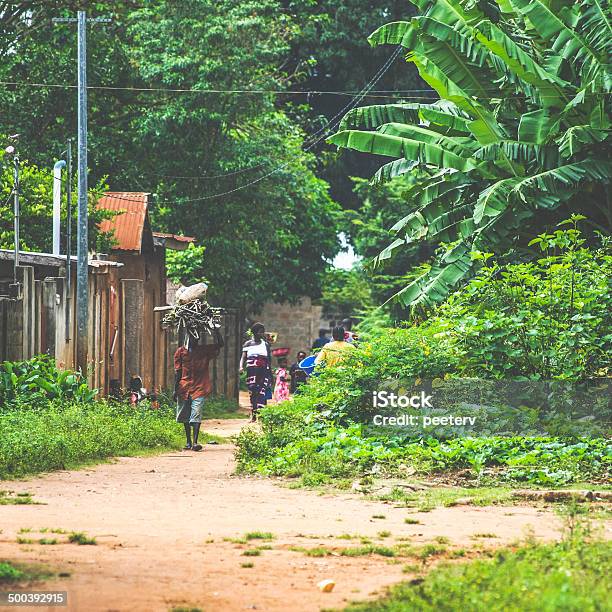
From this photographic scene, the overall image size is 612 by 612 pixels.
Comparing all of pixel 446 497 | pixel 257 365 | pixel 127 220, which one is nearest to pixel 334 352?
pixel 257 365

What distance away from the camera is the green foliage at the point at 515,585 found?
16.5ft

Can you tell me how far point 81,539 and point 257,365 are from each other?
13.4 m

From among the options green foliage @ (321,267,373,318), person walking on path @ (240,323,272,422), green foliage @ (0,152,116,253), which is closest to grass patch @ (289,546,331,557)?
person walking on path @ (240,323,272,422)

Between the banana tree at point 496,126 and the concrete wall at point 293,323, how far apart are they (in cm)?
2615

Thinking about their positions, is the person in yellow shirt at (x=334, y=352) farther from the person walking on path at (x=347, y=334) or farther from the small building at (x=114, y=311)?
the small building at (x=114, y=311)

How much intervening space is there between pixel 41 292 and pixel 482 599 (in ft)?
40.1

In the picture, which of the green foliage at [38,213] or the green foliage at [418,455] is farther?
the green foliage at [38,213]

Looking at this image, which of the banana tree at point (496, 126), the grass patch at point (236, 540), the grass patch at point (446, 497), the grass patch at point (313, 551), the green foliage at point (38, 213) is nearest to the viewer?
the grass patch at point (313, 551)

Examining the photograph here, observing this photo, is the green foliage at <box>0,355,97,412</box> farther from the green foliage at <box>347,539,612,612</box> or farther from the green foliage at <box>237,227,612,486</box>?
the green foliage at <box>347,539,612,612</box>

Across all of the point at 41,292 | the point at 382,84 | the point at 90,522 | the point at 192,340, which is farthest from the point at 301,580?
the point at 382,84

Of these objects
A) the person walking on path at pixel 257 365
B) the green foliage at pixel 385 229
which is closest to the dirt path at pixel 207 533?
the person walking on path at pixel 257 365

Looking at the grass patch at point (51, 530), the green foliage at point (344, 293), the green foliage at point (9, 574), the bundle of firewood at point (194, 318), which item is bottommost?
the grass patch at point (51, 530)

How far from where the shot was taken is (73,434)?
13047mm

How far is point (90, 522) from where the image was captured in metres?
8.30
